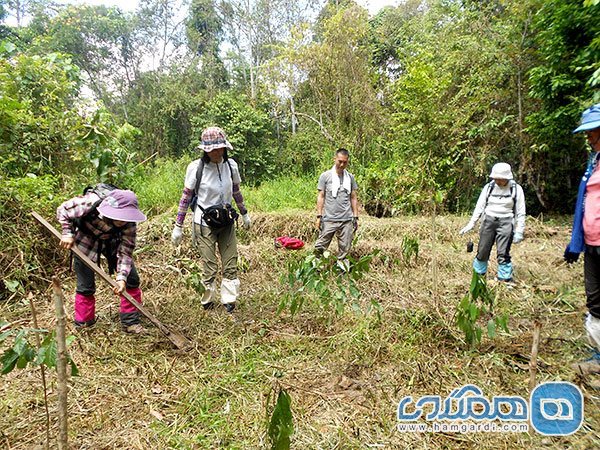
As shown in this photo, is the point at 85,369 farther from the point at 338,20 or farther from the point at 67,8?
the point at 67,8

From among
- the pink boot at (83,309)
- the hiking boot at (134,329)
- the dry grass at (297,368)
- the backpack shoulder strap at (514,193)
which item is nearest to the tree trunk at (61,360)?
the dry grass at (297,368)

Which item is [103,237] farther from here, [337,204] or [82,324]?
[337,204]

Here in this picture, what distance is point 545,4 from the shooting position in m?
6.33

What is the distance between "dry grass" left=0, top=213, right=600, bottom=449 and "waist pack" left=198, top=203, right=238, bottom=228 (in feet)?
2.86

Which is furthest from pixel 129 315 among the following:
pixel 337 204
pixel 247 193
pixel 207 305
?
pixel 247 193

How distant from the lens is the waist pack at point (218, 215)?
3119 mm

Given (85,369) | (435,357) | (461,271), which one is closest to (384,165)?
(461,271)

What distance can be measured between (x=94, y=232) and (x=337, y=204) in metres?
2.48

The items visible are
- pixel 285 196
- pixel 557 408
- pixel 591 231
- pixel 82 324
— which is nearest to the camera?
pixel 557 408

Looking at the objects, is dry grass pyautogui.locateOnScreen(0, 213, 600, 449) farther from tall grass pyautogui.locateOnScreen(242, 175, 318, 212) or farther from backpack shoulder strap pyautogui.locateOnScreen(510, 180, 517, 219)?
tall grass pyautogui.locateOnScreen(242, 175, 318, 212)

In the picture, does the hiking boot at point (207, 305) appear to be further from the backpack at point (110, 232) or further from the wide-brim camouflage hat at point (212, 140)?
the wide-brim camouflage hat at point (212, 140)

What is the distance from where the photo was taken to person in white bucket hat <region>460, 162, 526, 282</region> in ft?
12.2

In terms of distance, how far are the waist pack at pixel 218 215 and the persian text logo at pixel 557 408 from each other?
2477 mm

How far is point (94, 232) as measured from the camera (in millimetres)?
2719
